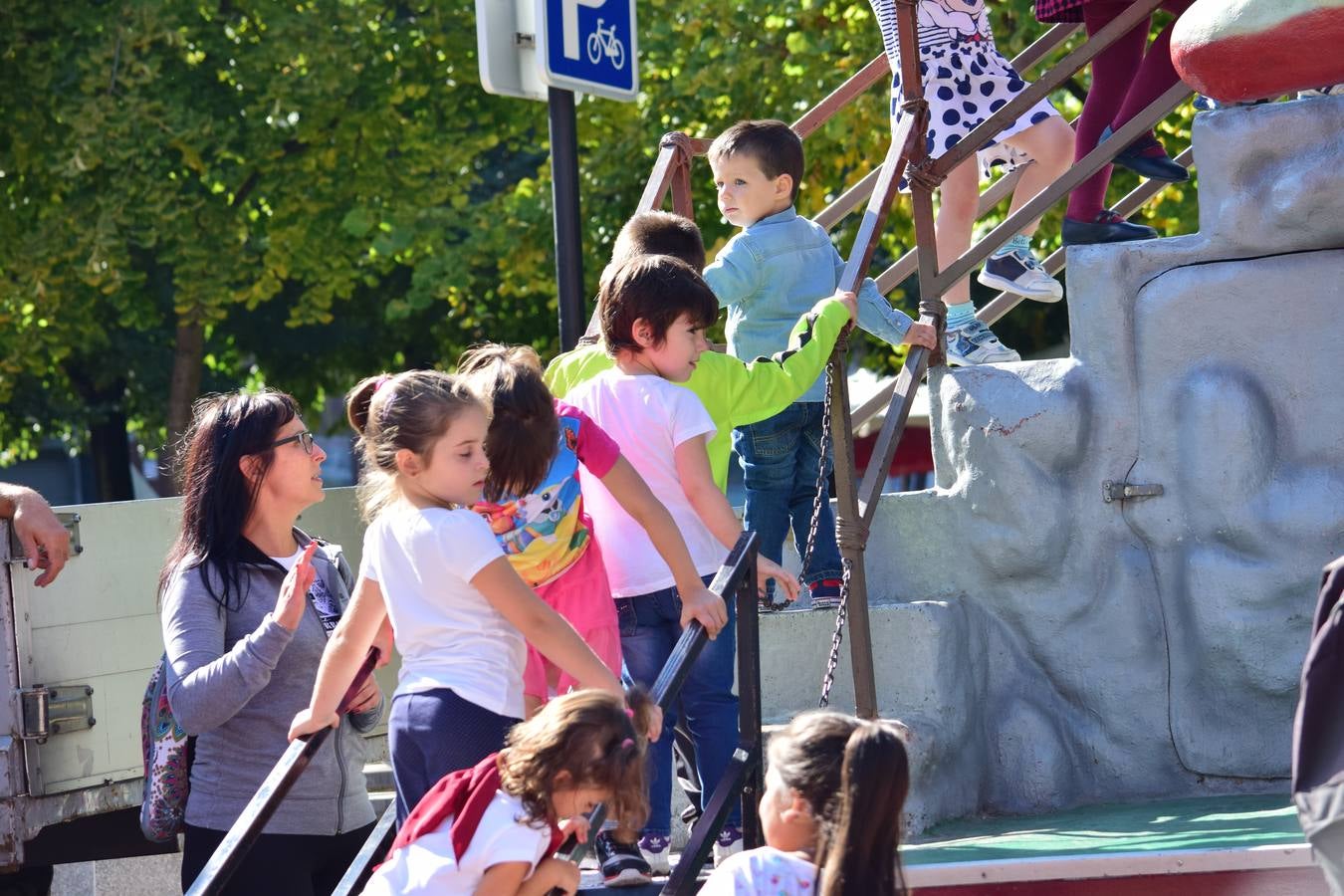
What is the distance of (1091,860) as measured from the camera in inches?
160

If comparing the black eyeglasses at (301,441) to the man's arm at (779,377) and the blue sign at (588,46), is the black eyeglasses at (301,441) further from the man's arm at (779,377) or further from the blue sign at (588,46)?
the blue sign at (588,46)

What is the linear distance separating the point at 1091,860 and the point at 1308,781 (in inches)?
52.5

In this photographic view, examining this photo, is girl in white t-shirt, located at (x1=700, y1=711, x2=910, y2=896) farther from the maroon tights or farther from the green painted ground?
the maroon tights

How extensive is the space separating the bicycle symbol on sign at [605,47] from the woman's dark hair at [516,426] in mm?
2301

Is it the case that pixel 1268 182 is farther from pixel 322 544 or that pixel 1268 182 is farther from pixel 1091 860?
pixel 322 544

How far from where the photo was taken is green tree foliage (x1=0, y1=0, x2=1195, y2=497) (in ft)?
40.0

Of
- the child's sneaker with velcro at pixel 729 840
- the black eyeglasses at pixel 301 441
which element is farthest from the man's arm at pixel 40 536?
the child's sneaker with velcro at pixel 729 840

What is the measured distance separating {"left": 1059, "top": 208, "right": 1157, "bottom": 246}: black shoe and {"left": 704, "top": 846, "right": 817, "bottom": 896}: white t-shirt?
3.02 meters

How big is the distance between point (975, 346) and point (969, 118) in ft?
2.60

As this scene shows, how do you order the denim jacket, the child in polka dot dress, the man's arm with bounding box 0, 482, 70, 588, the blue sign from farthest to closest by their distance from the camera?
the child in polka dot dress
the blue sign
the denim jacket
the man's arm with bounding box 0, 482, 70, 588

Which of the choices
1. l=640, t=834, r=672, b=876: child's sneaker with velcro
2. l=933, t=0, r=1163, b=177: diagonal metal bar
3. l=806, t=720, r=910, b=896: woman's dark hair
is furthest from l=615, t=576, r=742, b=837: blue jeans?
l=933, t=0, r=1163, b=177: diagonal metal bar

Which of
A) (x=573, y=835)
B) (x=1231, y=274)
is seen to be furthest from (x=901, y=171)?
(x=573, y=835)

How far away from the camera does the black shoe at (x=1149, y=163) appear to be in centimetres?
556

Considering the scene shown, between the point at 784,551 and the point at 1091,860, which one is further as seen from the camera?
the point at 784,551
